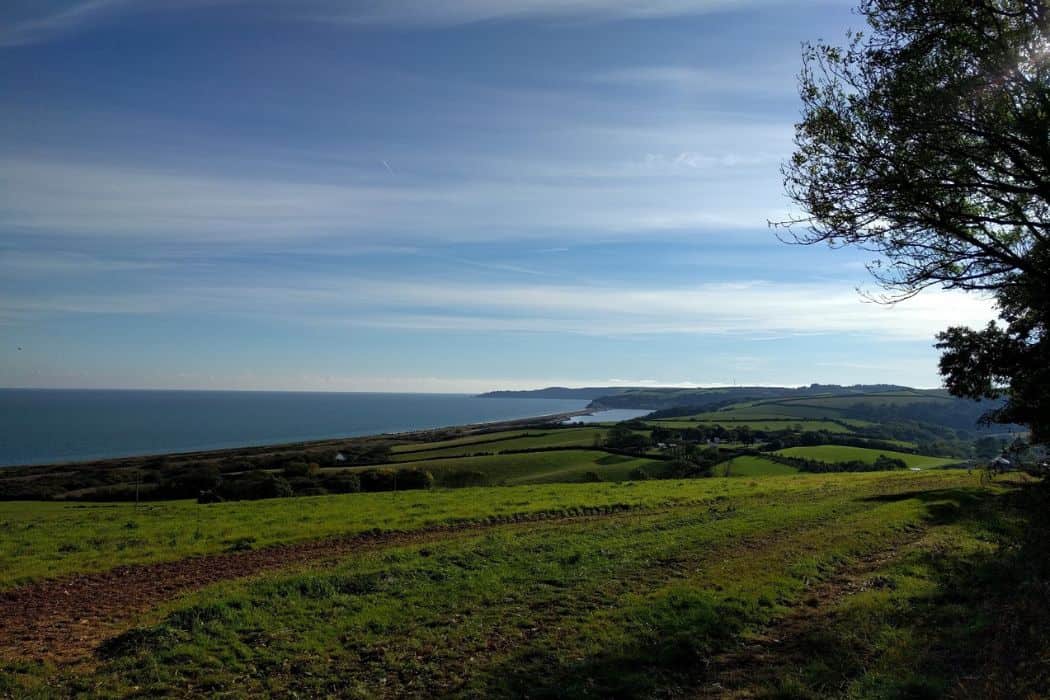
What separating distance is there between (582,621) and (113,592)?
1238 centimetres

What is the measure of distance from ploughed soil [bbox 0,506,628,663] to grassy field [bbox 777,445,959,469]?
233 ft

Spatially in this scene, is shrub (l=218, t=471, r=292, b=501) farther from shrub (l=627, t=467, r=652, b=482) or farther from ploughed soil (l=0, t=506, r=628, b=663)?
shrub (l=627, t=467, r=652, b=482)

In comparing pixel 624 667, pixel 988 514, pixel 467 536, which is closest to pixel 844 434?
pixel 988 514

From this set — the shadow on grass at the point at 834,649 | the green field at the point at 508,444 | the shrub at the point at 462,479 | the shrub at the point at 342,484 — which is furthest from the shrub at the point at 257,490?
the green field at the point at 508,444

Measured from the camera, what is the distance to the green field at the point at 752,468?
223 ft

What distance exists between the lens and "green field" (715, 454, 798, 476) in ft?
223

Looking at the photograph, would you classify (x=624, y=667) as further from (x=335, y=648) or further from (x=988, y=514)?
(x=988, y=514)

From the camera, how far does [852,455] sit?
272ft

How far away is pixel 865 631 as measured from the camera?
10961mm

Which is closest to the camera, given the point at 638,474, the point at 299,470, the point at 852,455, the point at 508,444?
the point at 638,474

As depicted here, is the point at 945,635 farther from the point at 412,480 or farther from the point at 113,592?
the point at 412,480

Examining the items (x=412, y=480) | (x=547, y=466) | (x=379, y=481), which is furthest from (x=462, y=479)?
(x=547, y=466)

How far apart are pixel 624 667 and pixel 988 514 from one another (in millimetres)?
20724

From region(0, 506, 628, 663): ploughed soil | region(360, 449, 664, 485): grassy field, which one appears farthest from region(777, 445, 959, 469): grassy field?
region(0, 506, 628, 663): ploughed soil
